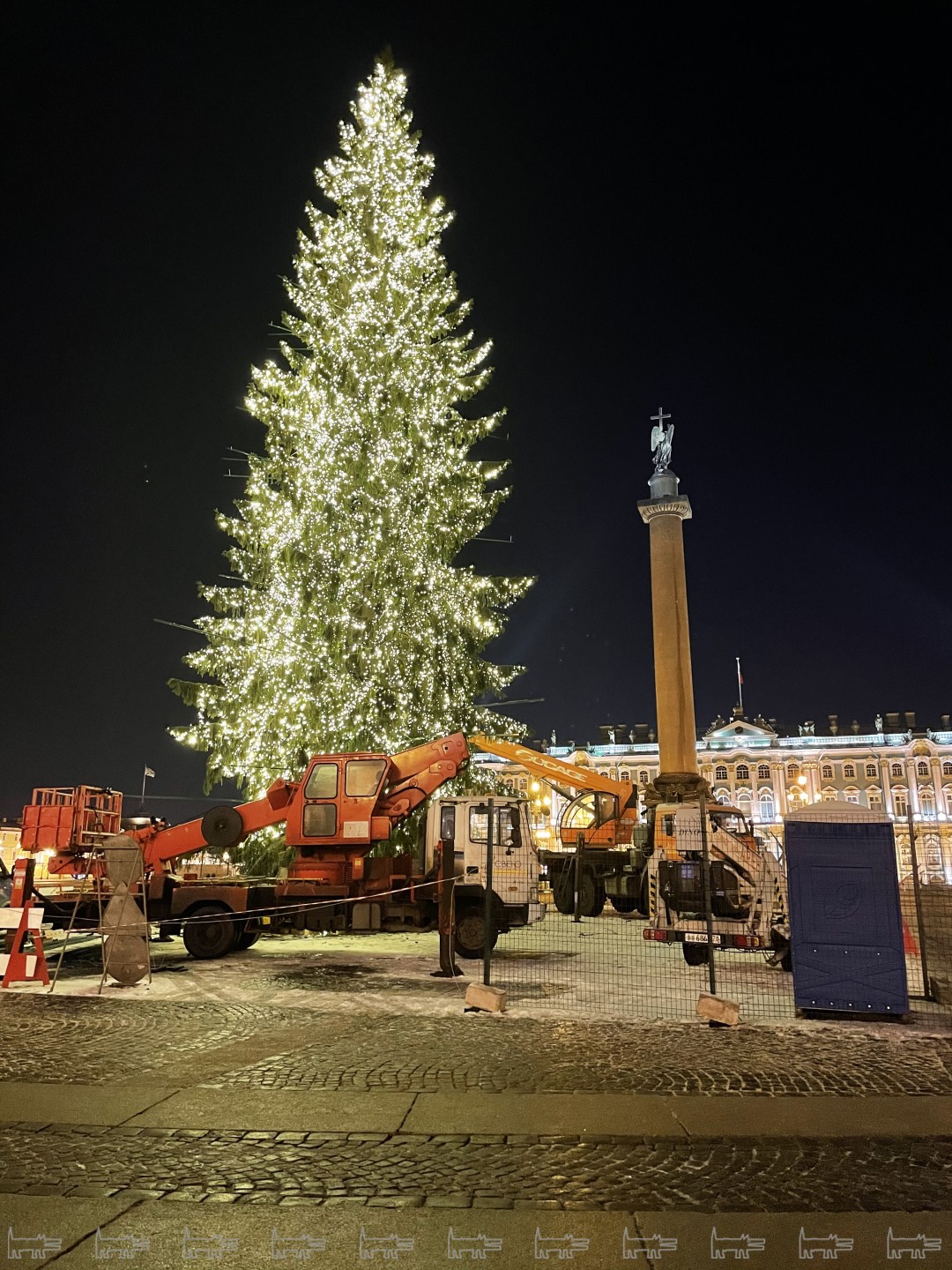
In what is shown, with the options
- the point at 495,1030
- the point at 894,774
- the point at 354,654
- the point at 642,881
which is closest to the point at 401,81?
the point at 354,654

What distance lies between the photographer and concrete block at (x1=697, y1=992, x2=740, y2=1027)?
998 centimetres

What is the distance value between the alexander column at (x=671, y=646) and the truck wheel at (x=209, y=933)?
19.9 meters

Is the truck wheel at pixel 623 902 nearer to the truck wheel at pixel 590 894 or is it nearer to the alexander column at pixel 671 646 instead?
the truck wheel at pixel 590 894

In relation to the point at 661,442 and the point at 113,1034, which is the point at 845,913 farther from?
the point at 661,442

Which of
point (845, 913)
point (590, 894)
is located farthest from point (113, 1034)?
point (590, 894)

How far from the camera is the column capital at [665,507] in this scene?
1521 inches

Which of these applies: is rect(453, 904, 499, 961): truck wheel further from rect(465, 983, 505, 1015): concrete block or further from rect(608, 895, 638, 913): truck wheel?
rect(608, 895, 638, 913): truck wheel

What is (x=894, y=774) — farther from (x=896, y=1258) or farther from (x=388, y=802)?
(x=896, y=1258)

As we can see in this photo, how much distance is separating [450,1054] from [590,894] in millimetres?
17550

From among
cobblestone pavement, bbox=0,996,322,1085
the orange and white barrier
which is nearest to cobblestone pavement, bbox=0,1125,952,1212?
cobblestone pavement, bbox=0,996,322,1085

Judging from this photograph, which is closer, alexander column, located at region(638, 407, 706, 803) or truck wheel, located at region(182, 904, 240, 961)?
truck wheel, located at region(182, 904, 240, 961)

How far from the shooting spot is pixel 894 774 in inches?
4023

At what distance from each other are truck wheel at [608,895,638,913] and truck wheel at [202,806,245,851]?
1174 cm

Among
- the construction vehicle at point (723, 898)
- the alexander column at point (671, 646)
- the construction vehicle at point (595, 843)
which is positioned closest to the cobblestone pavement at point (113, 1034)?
the construction vehicle at point (723, 898)
